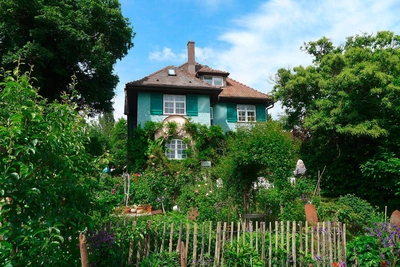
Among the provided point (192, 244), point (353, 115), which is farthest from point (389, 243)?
point (353, 115)

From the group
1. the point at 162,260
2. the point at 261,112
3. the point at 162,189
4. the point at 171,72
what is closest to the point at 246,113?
the point at 261,112

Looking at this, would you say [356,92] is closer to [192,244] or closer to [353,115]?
[353,115]

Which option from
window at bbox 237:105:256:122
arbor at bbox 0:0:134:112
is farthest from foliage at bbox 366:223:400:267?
window at bbox 237:105:256:122

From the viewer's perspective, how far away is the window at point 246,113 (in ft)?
70.7

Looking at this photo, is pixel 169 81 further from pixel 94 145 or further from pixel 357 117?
pixel 357 117

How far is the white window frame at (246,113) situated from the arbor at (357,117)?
552 centimetres

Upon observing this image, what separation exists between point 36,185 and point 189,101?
53.5ft

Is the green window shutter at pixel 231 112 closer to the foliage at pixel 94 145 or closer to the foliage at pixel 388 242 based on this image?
the foliage at pixel 94 145

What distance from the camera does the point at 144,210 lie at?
1004 cm

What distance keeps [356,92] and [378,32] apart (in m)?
4.29

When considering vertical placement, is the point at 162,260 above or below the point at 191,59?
below

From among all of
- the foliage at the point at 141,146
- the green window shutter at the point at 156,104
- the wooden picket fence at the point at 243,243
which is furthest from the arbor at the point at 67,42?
the wooden picket fence at the point at 243,243

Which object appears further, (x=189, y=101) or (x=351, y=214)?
(x=189, y=101)

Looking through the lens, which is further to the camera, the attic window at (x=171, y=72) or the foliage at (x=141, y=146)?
the attic window at (x=171, y=72)
